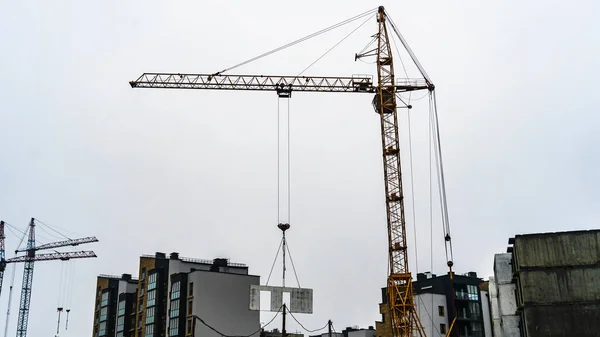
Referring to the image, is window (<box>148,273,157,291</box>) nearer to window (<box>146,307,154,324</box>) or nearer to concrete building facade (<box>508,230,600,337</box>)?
window (<box>146,307,154,324</box>)

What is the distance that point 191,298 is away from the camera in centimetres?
10269

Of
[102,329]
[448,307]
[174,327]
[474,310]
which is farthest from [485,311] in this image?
[102,329]

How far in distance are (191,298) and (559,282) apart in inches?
2551

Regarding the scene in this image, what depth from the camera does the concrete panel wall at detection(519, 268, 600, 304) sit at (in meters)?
49.7

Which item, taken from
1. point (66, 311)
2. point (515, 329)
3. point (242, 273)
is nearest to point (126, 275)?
point (242, 273)

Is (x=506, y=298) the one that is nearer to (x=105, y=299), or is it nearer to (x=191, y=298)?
(x=191, y=298)

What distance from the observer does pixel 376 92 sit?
9088 centimetres

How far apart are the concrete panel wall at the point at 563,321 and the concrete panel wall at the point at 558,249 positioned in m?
3.32

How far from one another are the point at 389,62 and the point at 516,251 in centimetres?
4205

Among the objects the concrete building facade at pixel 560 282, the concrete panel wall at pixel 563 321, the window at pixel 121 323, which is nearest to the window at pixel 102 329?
the window at pixel 121 323

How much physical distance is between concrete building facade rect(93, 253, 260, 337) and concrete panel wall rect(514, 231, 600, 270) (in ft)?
187

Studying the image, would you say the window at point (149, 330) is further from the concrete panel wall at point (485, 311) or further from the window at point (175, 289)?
the concrete panel wall at point (485, 311)

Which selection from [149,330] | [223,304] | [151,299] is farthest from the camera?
[151,299]

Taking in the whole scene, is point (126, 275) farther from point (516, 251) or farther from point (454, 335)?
point (516, 251)
